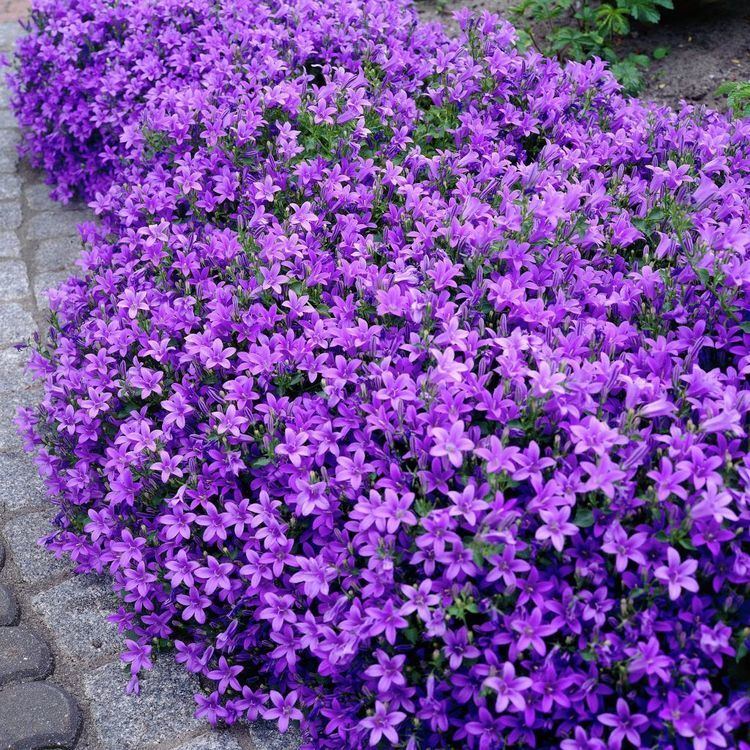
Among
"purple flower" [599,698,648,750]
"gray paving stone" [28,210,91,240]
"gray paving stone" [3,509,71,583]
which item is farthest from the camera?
"gray paving stone" [28,210,91,240]

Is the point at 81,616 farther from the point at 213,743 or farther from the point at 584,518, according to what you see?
the point at 584,518

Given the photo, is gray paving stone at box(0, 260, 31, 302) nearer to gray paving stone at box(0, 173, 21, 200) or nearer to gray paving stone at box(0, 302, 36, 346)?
gray paving stone at box(0, 302, 36, 346)

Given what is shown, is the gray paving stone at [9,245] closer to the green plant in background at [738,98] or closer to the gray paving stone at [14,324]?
the gray paving stone at [14,324]

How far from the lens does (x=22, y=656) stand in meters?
2.84

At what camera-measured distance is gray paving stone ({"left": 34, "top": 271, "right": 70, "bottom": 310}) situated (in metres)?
4.59

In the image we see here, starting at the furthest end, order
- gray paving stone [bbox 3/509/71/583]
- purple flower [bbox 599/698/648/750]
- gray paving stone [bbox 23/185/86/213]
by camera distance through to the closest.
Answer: gray paving stone [bbox 23/185/86/213], gray paving stone [bbox 3/509/71/583], purple flower [bbox 599/698/648/750]

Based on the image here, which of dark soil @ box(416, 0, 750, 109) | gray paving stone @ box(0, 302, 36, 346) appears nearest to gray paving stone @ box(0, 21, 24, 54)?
gray paving stone @ box(0, 302, 36, 346)

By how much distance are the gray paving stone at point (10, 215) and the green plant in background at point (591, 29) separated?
11.2 feet

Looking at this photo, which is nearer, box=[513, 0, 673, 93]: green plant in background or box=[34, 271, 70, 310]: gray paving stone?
box=[34, 271, 70, 310]: gray paving stone

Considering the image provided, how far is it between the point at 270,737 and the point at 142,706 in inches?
17.6

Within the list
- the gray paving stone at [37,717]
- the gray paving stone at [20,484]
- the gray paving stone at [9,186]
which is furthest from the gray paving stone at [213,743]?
A: the gray paving stone at [9,186]

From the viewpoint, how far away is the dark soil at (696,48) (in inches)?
198

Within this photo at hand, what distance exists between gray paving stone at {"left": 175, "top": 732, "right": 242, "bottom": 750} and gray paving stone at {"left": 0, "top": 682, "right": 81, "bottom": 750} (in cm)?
37

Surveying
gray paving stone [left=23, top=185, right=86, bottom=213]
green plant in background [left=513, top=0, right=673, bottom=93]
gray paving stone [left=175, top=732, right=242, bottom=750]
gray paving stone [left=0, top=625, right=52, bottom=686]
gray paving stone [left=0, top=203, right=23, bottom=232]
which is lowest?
gray paving stone [left=0, top=203, right=23, bottom=232]
